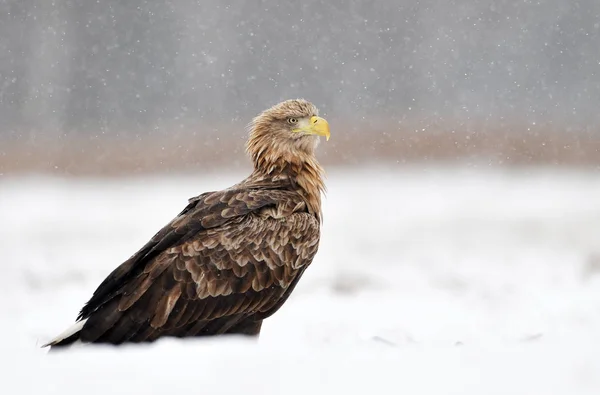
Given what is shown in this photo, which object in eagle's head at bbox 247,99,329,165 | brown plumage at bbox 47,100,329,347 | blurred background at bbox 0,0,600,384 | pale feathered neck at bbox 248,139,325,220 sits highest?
blurred background at bbox 0,0,600,384

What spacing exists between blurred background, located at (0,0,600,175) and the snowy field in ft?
44.4

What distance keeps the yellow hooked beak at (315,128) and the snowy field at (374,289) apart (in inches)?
54.5

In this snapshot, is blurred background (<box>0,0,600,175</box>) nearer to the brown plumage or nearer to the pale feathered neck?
the pale feathered neck

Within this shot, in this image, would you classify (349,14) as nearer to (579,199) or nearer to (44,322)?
(579,199)

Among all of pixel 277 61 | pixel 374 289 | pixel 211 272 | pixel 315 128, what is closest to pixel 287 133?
pixel 315 128

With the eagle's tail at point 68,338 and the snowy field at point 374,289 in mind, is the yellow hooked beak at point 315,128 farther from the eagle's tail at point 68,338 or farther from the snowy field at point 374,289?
the eagle's tail at point 68,338

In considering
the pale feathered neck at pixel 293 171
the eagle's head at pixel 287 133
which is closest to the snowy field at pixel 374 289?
the pale feathered neck at pixel 293 171

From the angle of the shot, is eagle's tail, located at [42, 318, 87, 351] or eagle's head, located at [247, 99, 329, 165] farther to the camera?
eagle's head, located at [247, 99, 329, 165]

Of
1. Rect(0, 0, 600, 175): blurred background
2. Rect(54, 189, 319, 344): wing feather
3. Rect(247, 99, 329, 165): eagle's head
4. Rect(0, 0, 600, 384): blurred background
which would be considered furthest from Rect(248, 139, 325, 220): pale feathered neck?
Rect(0, 0, 600, 175): blurred background

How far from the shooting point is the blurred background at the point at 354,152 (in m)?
7.50

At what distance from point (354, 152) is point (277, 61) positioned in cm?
1486

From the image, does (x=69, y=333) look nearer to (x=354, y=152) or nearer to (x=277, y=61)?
(x=354, y=152)

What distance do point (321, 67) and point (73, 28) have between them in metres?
8.74

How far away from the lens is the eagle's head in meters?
6.59
